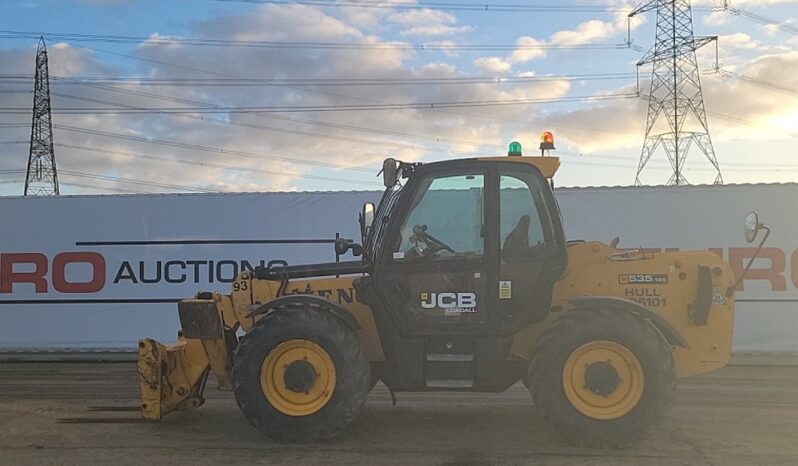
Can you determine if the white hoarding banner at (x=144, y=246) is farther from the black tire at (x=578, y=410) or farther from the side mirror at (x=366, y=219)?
the black tire at (x=578, y=410)

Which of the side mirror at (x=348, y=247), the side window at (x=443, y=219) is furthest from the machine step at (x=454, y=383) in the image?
the side mirror at (x=348, y=247)

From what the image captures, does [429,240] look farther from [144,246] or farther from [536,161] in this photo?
[144,246]

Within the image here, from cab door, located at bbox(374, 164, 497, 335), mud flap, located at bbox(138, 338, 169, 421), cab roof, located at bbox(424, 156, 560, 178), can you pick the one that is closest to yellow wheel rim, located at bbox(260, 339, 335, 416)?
cab door, located at bbox(374, 164, 497, 335)

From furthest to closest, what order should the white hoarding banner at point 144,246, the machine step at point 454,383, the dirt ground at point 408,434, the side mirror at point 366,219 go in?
the white hoarding banner at point 144,246
the side mirror at point 366,219
the machine step at point 454,383
the dirt ground at point 408,434

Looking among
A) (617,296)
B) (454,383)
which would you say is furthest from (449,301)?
(617,296)

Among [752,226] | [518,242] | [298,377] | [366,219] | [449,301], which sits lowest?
[298,377]

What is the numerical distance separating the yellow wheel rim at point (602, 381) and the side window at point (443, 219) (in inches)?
48.2

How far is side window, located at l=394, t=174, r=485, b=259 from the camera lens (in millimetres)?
5895

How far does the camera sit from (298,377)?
18.7ft

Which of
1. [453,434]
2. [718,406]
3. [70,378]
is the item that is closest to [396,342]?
[453,434]

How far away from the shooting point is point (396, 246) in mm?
5914

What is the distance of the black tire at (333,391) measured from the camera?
567cm

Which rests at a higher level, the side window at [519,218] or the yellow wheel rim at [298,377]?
the side window at [519,218]

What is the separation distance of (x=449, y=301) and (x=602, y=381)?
136 centimetres
